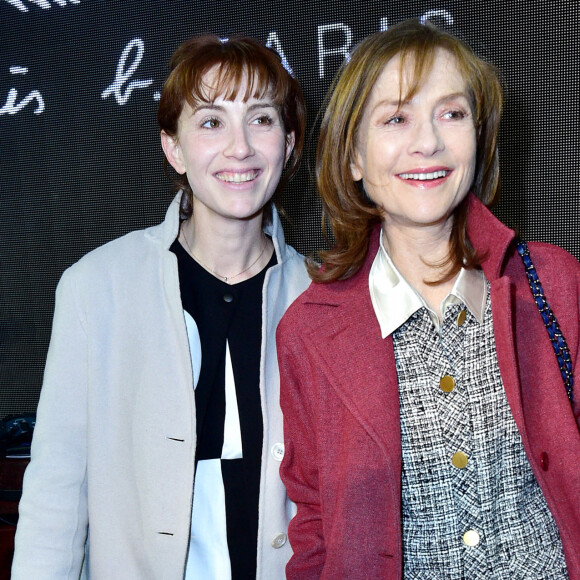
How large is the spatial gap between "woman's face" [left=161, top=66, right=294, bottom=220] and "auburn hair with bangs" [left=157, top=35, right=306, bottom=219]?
0.01 metres

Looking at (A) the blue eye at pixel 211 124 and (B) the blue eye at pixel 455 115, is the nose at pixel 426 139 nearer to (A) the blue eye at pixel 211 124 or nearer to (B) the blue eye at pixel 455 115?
(B) the blue eye at pixel 455 115

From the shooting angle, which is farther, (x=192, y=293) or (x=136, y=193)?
(x=136, y=193)

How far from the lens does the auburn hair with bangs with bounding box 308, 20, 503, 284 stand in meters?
1.23

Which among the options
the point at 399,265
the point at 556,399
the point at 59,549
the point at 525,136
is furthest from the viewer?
the point at 525,136

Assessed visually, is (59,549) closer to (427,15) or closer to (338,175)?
(338,175)

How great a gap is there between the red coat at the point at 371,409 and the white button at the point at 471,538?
0.10 metres

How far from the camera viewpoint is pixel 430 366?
120 cm

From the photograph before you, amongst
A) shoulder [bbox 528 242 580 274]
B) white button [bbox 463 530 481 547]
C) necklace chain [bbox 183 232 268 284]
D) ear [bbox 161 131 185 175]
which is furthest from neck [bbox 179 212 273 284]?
white button [bbox 463 530 481 547]

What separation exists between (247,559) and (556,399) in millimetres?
666

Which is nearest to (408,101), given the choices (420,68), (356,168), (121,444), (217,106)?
(420,68)

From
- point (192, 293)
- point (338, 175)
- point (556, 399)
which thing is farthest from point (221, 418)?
point (556, 399)

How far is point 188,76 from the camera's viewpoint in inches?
57.8

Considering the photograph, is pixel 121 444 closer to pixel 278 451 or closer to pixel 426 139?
pixel 278 451

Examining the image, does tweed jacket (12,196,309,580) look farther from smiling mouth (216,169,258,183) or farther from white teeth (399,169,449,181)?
white teeth (399,169,449,181)
